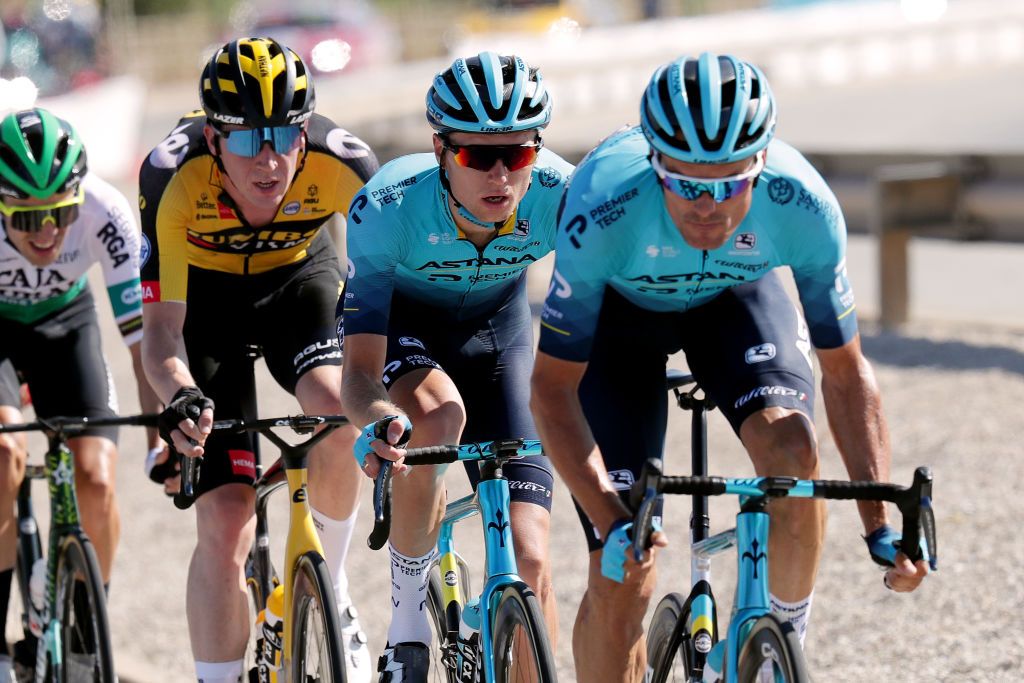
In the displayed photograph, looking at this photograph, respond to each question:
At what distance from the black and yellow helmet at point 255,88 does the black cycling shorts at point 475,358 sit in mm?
752

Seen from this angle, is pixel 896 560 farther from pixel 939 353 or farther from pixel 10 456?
pixel 939 353

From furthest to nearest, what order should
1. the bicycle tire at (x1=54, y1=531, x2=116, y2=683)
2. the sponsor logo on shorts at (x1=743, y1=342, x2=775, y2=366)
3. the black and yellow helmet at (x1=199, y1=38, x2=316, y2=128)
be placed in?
the bicycle tire at (x1=54, y1=531, x2=116, y2=683), the black and yellow helmet at (x1=199, y1=38, x2=316, y2=128), the sponsor logo on shorts at (x1=743, y1=342, x2=775, y2=366)

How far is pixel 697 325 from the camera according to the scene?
439 cm

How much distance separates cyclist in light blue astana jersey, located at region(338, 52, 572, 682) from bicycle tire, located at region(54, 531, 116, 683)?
A: 1.08 m

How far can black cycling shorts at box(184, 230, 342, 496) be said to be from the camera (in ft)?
17.6

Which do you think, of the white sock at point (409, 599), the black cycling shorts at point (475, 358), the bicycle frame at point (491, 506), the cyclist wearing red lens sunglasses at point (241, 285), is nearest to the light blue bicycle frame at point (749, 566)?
the bicycle frame at point (491, 506)

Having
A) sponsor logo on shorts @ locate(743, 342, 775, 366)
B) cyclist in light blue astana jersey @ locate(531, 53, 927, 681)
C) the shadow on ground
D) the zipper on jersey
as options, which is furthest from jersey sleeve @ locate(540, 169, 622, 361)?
the shadow on ground

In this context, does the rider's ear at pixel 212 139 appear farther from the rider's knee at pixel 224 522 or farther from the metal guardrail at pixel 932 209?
the metal guardrail at pixel 932 209

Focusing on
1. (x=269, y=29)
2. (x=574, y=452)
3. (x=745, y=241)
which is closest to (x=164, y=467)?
(x=574, y=452)

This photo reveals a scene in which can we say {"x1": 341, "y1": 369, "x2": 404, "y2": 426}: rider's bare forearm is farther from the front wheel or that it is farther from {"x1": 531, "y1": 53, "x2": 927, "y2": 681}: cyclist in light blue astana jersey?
the front wheel

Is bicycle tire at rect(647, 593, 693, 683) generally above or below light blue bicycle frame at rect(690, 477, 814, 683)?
below

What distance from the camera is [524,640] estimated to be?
397 cm

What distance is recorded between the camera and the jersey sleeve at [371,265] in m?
4.38

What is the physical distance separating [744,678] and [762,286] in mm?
1327
